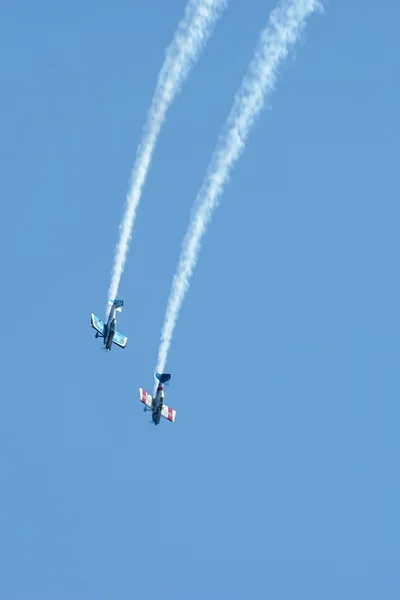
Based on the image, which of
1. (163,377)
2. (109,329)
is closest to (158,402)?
(163,377)

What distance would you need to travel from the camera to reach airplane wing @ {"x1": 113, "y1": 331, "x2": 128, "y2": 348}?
6475 cm

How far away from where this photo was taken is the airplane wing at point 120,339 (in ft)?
212

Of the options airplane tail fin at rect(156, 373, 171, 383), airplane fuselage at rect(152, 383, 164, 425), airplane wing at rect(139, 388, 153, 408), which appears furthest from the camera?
airplane wing at rect(139, 388, 153, 408)

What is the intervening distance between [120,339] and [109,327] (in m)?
1.76

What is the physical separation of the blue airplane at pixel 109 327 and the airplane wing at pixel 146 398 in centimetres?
236

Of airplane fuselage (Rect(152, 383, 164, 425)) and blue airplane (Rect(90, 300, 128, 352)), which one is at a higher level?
blue airplane (Rect(90, 300, 128, 352))

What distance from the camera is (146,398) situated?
208 ft

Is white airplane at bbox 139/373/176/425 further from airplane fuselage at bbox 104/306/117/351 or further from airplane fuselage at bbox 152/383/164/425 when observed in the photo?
airplane fuselage at bbox 104/306/117/351

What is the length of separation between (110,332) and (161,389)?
11.4 feet

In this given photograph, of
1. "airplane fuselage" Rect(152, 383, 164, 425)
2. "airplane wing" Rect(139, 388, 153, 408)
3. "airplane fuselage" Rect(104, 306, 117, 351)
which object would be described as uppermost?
"airplane fuselage" Rect(104, 306, 117, 351)

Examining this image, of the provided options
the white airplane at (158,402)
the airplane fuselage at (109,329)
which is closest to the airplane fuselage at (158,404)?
the white airplane at (158,402)

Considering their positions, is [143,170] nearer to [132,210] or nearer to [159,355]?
[132,210]

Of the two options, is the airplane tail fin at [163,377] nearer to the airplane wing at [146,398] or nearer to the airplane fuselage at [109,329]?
the airplane wing at [146,398]

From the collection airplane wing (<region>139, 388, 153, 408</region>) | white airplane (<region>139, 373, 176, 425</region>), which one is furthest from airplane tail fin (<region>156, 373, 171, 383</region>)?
airplane wing (<region>139, 388, 153, 408</region>)
